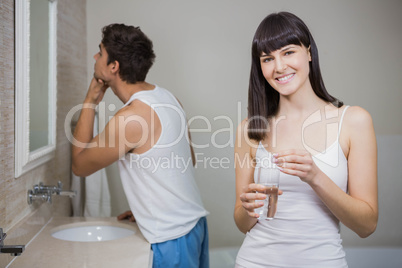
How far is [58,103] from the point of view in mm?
1902

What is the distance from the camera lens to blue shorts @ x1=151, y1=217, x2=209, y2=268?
156 cm

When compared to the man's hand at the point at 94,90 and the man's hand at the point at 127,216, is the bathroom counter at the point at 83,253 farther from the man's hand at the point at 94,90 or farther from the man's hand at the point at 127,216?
the man's hand at the point at 94,90

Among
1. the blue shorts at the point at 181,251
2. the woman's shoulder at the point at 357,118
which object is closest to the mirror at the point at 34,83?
the blue shorts at the point at 181,251

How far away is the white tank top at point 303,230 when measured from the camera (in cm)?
117

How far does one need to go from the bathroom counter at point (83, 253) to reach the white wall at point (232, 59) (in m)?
0.98

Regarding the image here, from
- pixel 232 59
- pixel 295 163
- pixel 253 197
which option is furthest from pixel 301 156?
pixel 232 59

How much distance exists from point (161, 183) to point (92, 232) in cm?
39

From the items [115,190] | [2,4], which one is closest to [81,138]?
[2,4]

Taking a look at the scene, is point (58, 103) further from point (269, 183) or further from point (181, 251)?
point (269, 183)

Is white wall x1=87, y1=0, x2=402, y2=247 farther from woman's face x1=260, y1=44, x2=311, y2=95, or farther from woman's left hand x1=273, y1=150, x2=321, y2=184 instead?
woman's left hand x1=273, y1=150, x2=321, y2=184

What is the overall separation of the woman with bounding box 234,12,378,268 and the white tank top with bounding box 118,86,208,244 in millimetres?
359

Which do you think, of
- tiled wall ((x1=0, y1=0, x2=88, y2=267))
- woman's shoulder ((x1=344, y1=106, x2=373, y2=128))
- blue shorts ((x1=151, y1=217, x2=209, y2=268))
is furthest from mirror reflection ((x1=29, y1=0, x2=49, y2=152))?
woman's shoulder ((x1=344, y1=106, x2=373, y2=128))

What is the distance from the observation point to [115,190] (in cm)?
252

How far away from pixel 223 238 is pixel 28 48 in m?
1.58
